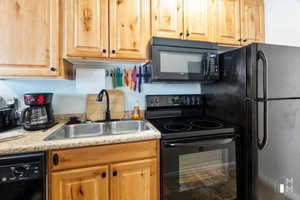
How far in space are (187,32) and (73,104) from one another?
1380mm

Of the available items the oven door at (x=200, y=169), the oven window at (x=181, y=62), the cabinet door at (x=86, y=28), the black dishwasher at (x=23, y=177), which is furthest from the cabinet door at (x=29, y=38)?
the oven door at (x=200, y=169)

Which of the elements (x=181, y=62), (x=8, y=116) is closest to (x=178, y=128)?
(x=181, y=62)

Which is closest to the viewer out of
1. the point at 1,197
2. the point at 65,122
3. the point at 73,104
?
the point at 1,197

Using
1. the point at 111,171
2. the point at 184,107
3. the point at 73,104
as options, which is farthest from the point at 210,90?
the point at 73,104

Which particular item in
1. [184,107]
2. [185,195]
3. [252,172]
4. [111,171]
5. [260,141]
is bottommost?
[185,195]

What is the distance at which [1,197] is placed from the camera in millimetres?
918

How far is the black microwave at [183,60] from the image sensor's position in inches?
55.3

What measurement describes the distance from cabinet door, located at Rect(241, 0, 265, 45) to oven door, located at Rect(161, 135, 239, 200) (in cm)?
120

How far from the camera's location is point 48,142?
959 mm

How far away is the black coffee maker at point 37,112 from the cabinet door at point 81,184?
0.50 m

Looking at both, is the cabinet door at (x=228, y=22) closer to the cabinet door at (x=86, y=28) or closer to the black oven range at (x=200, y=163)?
the black oven range at (x=200, y=163)

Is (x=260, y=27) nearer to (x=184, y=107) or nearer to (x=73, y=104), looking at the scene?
(x=184, y=107)

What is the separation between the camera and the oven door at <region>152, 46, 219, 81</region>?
1.41m

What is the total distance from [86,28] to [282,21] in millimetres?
2659
